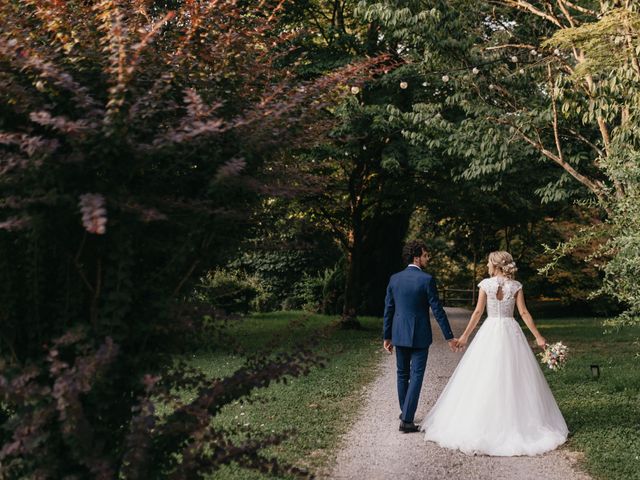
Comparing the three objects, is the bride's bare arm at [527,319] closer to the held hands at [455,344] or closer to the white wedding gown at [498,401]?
the white wedding gown at [498,401]

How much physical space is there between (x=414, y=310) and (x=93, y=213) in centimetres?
541

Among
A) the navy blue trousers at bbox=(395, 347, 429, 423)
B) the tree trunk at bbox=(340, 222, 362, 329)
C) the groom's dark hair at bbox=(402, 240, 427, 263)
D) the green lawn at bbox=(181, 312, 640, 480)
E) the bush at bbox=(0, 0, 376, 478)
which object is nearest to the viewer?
the bush at bbox=(0, 0, 376, 478)

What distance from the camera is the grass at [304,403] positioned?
4992 mm

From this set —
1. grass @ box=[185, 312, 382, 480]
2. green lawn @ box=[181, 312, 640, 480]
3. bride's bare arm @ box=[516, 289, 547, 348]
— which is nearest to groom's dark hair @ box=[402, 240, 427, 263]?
bride's bare arm @ box=[516, 289, 547, 348]

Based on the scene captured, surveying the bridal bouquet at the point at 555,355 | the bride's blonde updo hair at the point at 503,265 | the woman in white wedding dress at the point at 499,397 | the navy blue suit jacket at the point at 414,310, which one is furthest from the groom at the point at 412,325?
the bridal bouquet at the point at 555,355

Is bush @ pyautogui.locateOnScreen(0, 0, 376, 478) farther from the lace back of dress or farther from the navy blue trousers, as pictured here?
the lace back of dress

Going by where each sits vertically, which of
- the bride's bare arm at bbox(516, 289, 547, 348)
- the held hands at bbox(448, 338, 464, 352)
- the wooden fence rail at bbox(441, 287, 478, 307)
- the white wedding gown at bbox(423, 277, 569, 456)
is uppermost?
the bride's bare arm at bbox(516, 289, 547, 348)

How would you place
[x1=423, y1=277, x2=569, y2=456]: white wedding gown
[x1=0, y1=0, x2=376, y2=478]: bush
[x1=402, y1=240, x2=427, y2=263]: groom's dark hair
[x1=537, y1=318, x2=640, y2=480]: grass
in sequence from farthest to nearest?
[x1=402, y1=240, x2=427, y2=263]: groom's dark hair < [x1=423, y1=277, x2=569, y2=456]: white wedding gown < [x1=537, y1=318, x2=640, y2=480]: grass < [x1=0, y1=0, x2=376, y2=478]: bush

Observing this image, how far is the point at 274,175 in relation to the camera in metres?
3.97

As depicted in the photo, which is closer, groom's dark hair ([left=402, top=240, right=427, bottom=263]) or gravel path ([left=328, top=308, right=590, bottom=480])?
gravel path ([left=328, top=308, right=590, bottom=480])

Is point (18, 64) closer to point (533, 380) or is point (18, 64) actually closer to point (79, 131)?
point (79, 131)

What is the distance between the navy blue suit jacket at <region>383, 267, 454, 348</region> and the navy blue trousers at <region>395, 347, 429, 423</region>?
0.13 m

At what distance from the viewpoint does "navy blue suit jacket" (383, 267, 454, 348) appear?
25.8ft

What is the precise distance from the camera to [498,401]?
738 cm
